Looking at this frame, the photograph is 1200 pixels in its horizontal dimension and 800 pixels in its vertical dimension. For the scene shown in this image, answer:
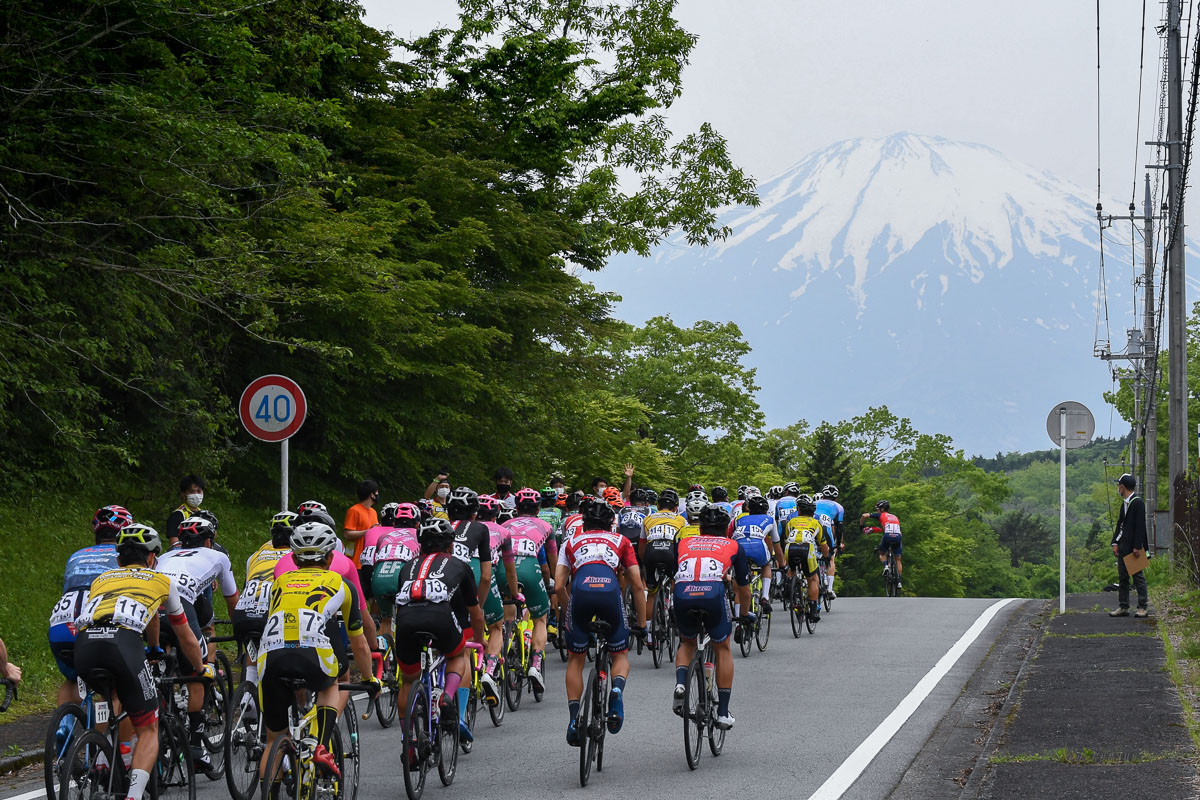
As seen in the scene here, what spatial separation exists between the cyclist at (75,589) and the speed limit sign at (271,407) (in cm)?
627

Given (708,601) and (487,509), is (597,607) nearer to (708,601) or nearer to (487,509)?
(708,601)

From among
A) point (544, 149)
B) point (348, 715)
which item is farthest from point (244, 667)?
point (544, 149)

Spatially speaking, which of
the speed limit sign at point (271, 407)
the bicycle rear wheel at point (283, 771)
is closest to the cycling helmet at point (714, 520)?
the bicycle rear wheel at point (283, 771)

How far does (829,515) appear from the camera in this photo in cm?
2039

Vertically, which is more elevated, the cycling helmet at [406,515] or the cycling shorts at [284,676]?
the cycling helmet at [406,515]

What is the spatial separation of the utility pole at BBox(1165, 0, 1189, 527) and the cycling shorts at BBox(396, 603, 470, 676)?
16.6 m

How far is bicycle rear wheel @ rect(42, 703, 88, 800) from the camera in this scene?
685 cm

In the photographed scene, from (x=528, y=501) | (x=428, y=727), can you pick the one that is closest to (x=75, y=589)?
(x=428, y=727)

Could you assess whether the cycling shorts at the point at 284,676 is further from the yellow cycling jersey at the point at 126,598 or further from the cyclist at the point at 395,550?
the cyclist at the point at 395,550

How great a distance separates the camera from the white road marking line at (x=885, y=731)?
8.60 meters

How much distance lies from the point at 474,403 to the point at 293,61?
6855 millimetres

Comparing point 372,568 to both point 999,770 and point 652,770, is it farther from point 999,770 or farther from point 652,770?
point 999,770

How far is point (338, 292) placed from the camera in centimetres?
1908

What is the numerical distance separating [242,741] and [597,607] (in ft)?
8.84
